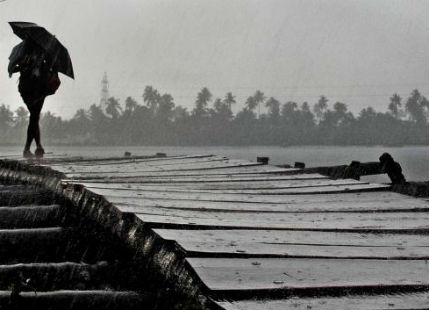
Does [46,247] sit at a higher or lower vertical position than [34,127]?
lower

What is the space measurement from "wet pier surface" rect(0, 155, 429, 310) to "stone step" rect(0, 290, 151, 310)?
21 cm

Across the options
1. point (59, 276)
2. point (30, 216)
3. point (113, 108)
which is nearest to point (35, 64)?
point (30, 216)

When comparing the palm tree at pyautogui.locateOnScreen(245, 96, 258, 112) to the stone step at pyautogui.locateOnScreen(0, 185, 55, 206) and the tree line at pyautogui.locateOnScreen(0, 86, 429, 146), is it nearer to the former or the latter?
the tree line at pyautogui.locateOnScreen(0, 86, 429, 146)

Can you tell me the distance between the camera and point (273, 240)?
2.45 m

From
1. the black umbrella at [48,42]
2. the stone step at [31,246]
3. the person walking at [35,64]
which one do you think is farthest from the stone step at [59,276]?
the black umbrella at [48,42]

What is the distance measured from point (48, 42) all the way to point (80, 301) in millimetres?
6295

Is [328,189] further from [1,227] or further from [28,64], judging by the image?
[28,64]

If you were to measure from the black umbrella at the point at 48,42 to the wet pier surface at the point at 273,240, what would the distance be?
4011mm

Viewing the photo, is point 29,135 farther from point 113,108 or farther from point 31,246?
point 113,108

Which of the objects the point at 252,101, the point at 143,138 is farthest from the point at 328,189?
the point at 252,101

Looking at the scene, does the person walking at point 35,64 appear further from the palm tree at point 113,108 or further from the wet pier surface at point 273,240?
the palm tree at point 113,108

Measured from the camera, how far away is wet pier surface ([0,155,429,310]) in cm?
182

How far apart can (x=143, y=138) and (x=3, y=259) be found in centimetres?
15630

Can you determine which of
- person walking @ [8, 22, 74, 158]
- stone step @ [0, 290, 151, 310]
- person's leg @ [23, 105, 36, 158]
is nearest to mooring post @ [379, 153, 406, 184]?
person walking @ [8, 22, 74, 158]
